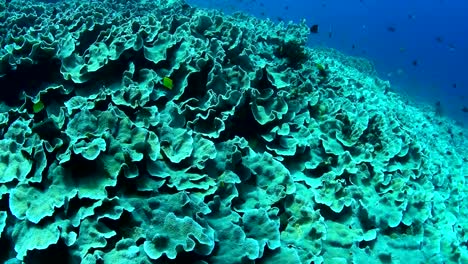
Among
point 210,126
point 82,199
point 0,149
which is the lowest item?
point 0,149

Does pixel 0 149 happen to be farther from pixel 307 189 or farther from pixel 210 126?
pixel 307 189

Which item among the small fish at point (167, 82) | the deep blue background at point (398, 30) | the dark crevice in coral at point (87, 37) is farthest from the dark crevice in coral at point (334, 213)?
the deep blue background at point (398, 30)

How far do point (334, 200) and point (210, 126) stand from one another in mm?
1794

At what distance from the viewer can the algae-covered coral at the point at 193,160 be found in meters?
3.20

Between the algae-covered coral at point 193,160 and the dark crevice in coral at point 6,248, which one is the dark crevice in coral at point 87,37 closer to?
the algae-covered coral at point 193,160

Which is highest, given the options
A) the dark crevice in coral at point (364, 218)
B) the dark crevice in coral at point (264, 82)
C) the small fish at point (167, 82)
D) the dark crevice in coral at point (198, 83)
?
the dark crevice in coral at point (264, 82)

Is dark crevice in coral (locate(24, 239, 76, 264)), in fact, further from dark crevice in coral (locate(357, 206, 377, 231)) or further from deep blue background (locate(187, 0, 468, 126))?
deep blue background (locate(187, 0, 468, 126))

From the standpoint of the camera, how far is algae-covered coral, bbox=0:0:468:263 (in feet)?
10.5

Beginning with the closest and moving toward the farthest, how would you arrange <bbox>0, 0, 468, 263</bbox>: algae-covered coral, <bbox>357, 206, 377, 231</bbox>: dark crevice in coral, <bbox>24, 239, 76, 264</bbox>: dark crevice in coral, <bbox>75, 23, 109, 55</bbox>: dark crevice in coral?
<bbox>24, 239, 76, 264</bbox>: dark crevice in coral
<bbox>0, 0, 468, 263</bbox>: algae-covered coral
<bbox>357, 206, 377, 231</bbox>: dark crevice in coral
<bbox>75, 23, 109, 55</bbox>: dark crevice in coral

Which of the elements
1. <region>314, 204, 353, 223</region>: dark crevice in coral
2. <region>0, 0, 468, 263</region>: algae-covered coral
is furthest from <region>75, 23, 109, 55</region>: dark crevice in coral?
<region>314, 204, 353, 223</region>: dark crevice in coral

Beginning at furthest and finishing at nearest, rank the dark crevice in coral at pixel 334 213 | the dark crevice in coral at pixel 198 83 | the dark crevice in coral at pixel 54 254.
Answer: the dark crevice in coral at pixel 198 83
the dark crevice in coral at pixel 334 213
the dark crevice in coral at pixel 54 254

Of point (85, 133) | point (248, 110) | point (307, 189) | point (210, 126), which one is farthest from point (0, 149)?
point (307, 189)

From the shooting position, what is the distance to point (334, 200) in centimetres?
443

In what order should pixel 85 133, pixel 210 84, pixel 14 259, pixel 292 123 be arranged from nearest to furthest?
pixel 14 259
pixel 85 133
pixel 210 84
pixel 292 123
